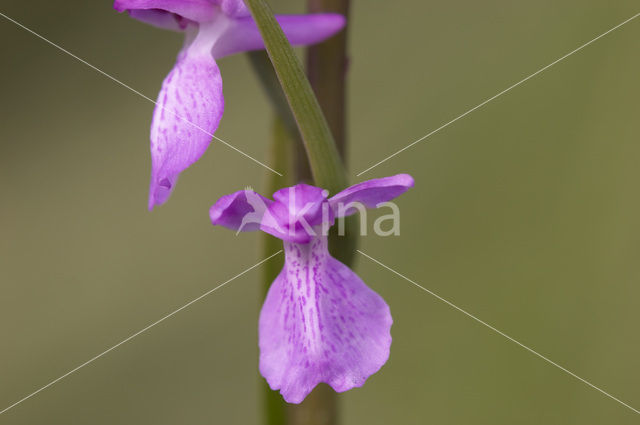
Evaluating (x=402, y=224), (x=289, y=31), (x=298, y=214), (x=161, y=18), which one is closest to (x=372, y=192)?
(x=298, y=214)

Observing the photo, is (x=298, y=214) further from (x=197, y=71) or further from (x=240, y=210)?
(x=197, y=71)

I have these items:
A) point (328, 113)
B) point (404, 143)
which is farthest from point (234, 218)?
point (404, 143)

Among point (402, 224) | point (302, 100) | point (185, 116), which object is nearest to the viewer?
point (302, 100)

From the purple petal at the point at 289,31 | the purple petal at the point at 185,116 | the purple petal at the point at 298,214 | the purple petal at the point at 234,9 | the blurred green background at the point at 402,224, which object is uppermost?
the purple petal at the point at 234,9

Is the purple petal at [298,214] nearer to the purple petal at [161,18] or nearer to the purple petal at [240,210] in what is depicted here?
the purple petal at [240,210]

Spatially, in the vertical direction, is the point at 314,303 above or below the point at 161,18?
below

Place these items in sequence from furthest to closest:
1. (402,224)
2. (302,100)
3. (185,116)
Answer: (402,224) → (185,116) → (302,100)

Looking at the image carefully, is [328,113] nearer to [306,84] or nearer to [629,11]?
[306,84]

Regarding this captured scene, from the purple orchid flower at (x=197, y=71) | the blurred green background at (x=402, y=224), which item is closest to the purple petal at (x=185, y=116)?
the purple orchid flower at (x=197, y=71)
